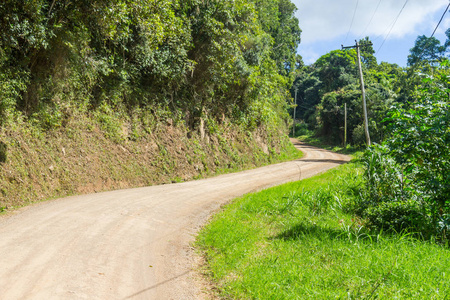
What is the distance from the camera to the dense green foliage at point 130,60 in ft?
35.3

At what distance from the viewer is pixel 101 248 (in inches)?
248

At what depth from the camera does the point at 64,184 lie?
11625 millimetres

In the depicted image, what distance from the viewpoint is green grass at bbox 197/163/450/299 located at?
185 inches

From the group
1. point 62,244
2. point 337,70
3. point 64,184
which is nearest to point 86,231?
point 62,244

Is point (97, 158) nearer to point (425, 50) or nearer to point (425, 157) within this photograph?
point (425, 157)

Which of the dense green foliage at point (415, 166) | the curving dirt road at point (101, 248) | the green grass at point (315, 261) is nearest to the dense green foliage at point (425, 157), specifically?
the dense green foliage at point (415, 166)

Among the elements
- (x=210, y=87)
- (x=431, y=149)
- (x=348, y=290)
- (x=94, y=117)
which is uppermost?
(x=210, y=87)

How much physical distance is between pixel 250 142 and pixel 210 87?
6.47 metres

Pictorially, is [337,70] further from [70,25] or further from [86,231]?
[86,231]

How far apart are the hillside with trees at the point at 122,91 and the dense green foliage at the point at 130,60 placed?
5 centimetres

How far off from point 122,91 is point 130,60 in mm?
1545

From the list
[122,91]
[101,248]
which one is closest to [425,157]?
[101,248]

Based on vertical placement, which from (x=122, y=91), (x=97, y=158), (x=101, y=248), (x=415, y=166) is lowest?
(x=101, y=248)

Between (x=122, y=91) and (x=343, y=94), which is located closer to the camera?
(x=122, y=91)
